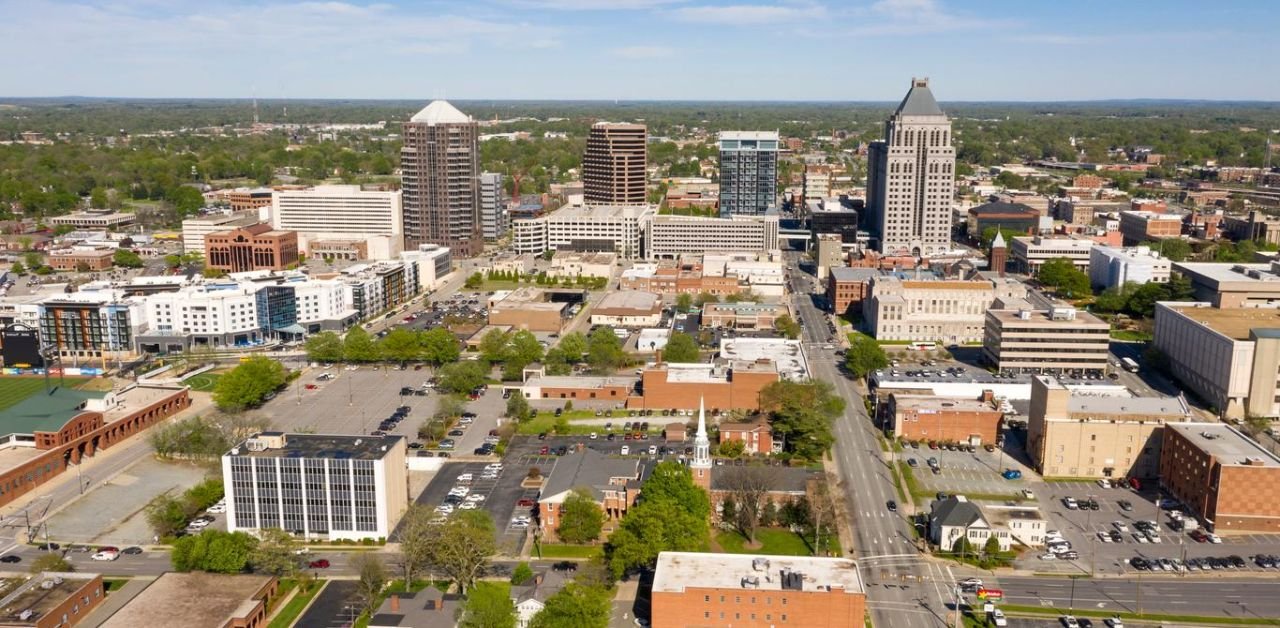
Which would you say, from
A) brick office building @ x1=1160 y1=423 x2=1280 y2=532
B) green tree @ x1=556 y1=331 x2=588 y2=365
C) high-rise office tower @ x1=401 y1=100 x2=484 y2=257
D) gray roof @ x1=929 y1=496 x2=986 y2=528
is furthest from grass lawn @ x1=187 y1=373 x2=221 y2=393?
brick office building @ x1=1160 y1=423 x2=1280 y2=532

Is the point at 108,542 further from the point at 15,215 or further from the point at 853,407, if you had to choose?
the point at 15,215

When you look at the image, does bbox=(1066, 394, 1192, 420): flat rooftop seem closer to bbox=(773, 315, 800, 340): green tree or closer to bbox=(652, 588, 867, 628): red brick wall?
bbox=(652, 588, 867, 628): red brick wall

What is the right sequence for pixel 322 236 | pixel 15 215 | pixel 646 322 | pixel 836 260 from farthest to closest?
pixel 15 215 → pixel 322 236 → pixel 836 260 → pixel 646 322

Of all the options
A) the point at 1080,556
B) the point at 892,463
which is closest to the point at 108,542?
the point at 892,463

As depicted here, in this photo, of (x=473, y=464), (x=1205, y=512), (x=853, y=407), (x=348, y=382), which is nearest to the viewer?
(x=1205, y=512)

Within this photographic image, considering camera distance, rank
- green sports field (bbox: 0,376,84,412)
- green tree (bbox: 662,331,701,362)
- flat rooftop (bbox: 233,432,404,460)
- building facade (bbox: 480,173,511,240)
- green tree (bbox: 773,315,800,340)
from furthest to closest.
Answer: building facade (bbox: 480,173,511,240) → green tree (bbox: 773,315,800,340) → green tree (bbox: 662,331,701,362) → green sports field (bbox: 0,376,84,412) → flat rooftop (bbox: 233,432,404,460)

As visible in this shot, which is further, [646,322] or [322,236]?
[322,236]

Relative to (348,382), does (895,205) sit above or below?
above

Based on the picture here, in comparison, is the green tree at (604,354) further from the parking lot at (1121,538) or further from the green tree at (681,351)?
the parking lot at (1121,538)
